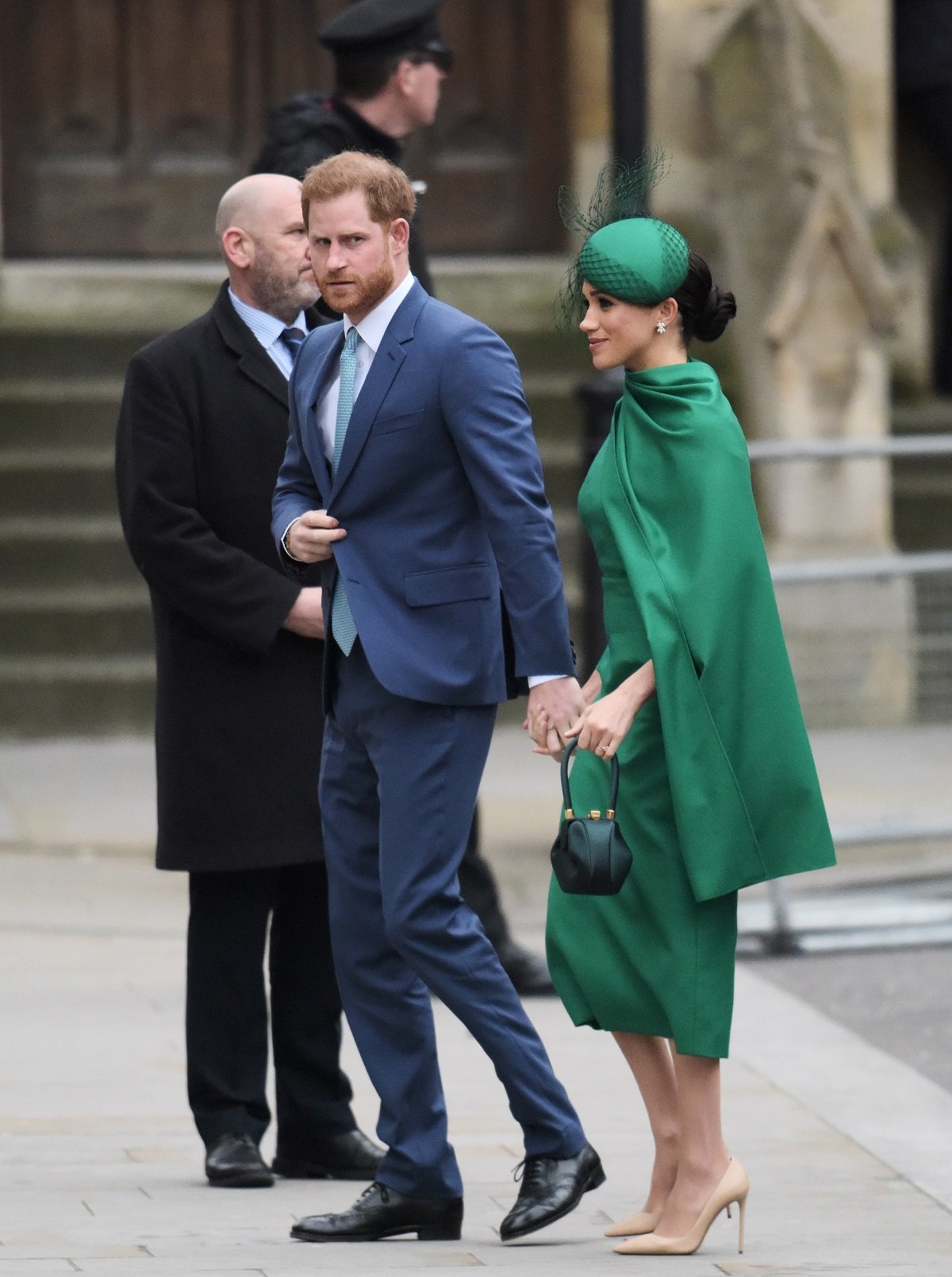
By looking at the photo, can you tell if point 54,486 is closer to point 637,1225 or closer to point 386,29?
point 386,29

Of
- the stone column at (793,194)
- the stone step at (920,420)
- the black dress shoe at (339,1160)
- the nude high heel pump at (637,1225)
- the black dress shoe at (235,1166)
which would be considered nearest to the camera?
the nude high heel pump at (637,1225)

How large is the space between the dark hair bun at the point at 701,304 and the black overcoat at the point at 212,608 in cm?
96

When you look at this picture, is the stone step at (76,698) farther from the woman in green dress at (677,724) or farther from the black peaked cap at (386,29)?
the woman in green dress at (677,724)

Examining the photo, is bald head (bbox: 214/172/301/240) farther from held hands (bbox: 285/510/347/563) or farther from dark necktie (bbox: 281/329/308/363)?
held hands (bbox: 285/510/347/563)

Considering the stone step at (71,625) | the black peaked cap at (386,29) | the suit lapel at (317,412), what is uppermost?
the black peaked cap at (386,29)

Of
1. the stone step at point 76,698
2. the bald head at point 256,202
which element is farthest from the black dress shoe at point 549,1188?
the stone step at point 76,698

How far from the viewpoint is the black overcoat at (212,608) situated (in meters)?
5.14

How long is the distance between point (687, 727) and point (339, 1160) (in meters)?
1.31

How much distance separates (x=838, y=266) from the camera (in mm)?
11367

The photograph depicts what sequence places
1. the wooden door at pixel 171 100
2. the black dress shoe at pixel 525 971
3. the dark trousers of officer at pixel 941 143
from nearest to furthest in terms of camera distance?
the black dress shoe at pixel 525 971
the wooden door at pixel 171 100
the dark trousers of officer at pixel 941 143

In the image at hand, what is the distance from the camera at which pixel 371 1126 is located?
5.63 metres

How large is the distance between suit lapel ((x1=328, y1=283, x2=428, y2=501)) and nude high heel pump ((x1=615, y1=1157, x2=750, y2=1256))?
1.34 m

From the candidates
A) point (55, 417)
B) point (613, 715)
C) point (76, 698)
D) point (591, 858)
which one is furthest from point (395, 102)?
point (55, 417)

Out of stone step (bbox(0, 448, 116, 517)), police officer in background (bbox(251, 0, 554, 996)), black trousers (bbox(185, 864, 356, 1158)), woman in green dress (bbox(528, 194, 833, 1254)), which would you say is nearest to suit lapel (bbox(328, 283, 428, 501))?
woman in green dress (bbox(528, 194, 833, 1254))
